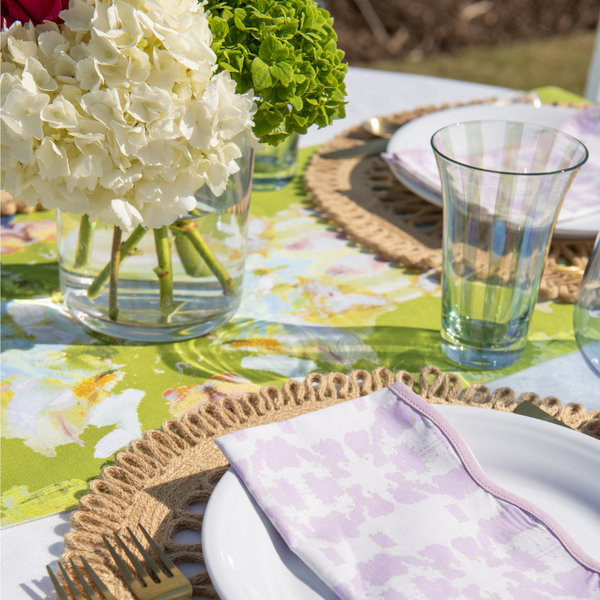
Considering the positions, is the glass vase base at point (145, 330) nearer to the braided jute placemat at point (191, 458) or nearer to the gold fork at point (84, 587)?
the braided jute placemat at point (191, 458)

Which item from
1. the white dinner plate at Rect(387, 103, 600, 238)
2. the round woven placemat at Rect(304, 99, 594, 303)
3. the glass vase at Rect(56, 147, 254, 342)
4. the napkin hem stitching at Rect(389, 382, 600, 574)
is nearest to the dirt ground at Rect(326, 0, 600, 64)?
the white dinner plate at Rect(387, 103, 600, 238)

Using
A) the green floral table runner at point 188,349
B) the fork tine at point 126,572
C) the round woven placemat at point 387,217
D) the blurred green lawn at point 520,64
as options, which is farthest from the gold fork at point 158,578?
the blurred green lawn at point 520,64

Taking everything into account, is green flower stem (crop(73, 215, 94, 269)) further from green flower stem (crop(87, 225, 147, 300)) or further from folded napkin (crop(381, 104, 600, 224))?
folded napkin (crop(381, 104, 600, 224))

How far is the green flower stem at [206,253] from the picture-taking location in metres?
0.63

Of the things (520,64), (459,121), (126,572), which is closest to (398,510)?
(126,572)

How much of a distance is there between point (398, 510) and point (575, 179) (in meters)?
0.64

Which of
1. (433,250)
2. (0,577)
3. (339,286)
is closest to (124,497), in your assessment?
(0,577)

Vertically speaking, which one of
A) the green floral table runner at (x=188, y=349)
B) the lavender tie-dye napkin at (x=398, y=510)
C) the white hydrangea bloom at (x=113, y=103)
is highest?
the white hydrangea bloom at (x=113, y=103)

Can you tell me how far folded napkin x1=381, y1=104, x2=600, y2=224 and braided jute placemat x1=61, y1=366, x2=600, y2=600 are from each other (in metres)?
0.32

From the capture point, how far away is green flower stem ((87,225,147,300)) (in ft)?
2.03

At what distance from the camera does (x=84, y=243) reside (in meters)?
0.64

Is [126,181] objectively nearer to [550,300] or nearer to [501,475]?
[501,475]

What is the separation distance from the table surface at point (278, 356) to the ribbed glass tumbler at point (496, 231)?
0.12ft

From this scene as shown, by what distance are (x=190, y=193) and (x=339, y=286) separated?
28 cm
